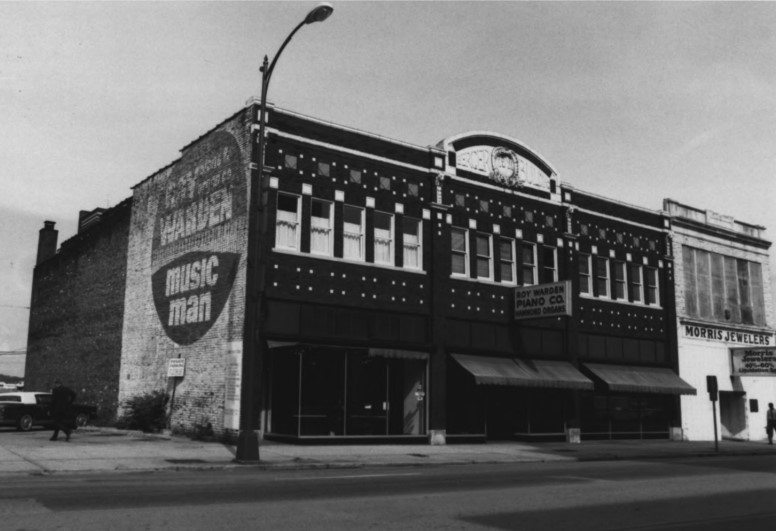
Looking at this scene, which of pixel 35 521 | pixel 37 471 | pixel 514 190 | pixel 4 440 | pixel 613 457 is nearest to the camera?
pixel 35 521

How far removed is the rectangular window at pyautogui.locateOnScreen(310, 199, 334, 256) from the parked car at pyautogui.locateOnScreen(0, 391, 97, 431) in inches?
481

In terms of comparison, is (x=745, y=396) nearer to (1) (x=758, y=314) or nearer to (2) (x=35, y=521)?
(1) (x=758, y=314)

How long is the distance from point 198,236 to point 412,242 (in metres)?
7.69

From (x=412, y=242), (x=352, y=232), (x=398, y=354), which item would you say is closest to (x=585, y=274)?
(x=412, y=242)

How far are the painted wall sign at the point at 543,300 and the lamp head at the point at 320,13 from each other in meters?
14.3

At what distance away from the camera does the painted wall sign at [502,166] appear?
2978 cm

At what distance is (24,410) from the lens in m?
28.9

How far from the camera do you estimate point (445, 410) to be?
27.2m

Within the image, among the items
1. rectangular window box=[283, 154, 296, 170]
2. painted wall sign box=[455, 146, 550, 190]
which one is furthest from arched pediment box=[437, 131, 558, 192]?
rectangular window box=[283, 154, 296, 170]

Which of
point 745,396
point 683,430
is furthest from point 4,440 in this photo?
point 745,396

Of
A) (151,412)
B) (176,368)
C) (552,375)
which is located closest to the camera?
(176,368)

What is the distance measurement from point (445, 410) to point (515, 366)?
3.63m

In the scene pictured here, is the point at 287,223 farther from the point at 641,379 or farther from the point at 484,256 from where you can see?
the point at 641,379

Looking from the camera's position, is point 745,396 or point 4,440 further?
point 745,396
